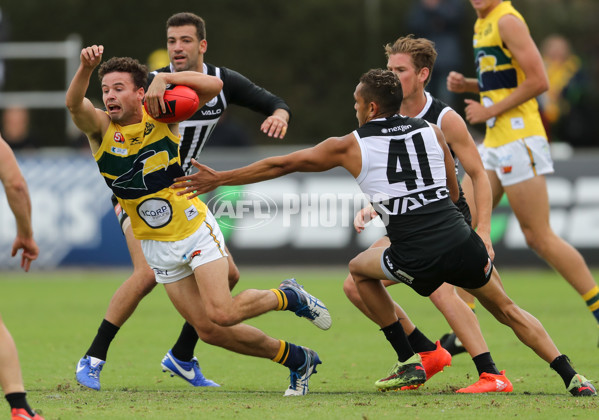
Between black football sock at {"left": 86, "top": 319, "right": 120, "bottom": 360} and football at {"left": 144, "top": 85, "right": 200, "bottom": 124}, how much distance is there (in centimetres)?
164

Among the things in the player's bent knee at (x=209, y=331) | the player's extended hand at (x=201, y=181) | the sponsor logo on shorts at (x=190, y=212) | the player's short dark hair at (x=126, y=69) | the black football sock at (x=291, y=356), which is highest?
the player's short dark hair at (x=126, y=69)

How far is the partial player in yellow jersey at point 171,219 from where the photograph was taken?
6.34 m

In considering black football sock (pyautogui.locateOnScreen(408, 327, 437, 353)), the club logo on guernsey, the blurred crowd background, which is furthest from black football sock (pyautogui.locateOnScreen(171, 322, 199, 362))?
the blurred crowd background

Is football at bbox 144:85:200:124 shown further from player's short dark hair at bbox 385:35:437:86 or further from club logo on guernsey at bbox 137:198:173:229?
player's short dark hair at bbox 385:35:437:86

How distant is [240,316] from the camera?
6273mm

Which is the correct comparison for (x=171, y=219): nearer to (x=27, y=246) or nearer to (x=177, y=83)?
(x=177, y=83)

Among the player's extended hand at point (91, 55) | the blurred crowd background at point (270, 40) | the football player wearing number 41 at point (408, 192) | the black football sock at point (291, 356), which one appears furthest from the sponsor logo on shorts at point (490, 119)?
the blurred crowd background at point (270, 40)

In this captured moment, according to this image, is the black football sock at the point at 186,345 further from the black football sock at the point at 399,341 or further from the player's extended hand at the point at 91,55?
the player's extended hand at the point at 91,55

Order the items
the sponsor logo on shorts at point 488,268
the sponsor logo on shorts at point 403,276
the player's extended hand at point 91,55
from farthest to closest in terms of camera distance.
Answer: the sponsor logo on shorts at point 403,276 < the sponsor logo on shorts at point 488,268 < the player's extended hand at point 91,55

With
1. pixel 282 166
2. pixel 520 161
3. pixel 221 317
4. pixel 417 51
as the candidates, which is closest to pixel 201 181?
pixel 282 166

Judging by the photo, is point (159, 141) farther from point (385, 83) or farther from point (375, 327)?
point (375, 327)

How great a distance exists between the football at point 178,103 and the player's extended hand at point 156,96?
0.05 meters

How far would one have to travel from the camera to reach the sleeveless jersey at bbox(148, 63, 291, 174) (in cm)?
730

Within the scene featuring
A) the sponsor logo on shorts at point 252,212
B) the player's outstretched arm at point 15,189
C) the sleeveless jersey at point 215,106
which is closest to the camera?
the player's outstretched arm at point 15,189
